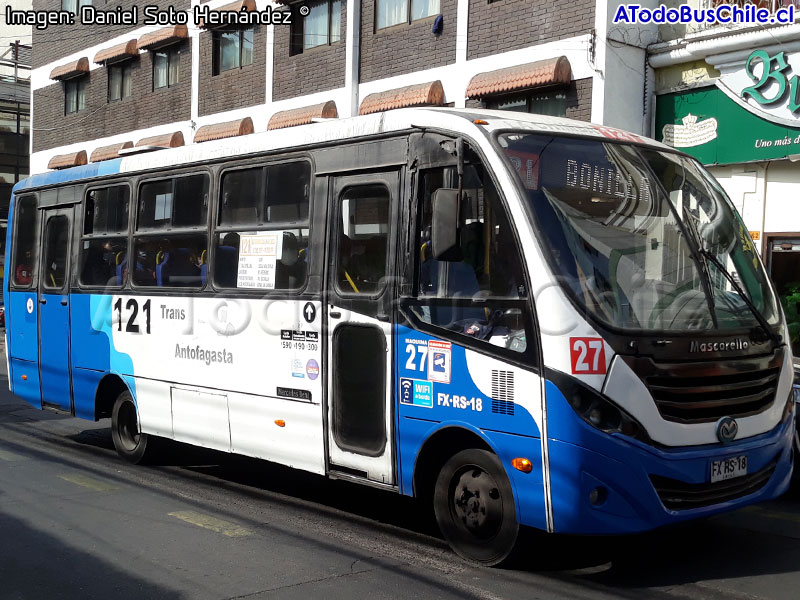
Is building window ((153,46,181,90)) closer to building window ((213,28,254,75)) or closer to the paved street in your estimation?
building window ((213,28,254,75))

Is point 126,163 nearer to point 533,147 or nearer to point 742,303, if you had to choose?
point 533,147

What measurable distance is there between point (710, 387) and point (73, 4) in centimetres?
2849

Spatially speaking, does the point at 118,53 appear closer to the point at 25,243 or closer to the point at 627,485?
the point at 25,243

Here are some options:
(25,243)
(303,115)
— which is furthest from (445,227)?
(303,115)

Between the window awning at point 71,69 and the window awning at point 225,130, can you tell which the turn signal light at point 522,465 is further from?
the window awning at point 71,69

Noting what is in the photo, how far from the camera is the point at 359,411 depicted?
6734 mm

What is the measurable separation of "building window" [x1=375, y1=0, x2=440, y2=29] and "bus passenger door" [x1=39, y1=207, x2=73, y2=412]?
9.04 metres

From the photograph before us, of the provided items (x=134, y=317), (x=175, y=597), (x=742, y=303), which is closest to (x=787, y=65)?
(x=742, y=303)

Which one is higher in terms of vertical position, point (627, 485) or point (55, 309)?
point (55, 309)

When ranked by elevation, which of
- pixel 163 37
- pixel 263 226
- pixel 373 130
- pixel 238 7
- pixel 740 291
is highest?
pixel 238 7

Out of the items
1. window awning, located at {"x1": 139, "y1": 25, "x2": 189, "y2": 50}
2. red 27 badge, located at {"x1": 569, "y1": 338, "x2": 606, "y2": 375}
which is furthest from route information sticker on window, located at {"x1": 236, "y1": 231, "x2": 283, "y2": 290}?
window awning, located at {"x1": 139, "y1": 25, "x2": 189, "y2": 50}

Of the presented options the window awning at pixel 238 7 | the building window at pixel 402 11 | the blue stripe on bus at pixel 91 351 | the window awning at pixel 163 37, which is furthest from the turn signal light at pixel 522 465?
the window awning at pixel 163 37

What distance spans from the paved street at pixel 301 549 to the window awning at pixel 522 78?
8.16 metres

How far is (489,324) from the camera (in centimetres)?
579
